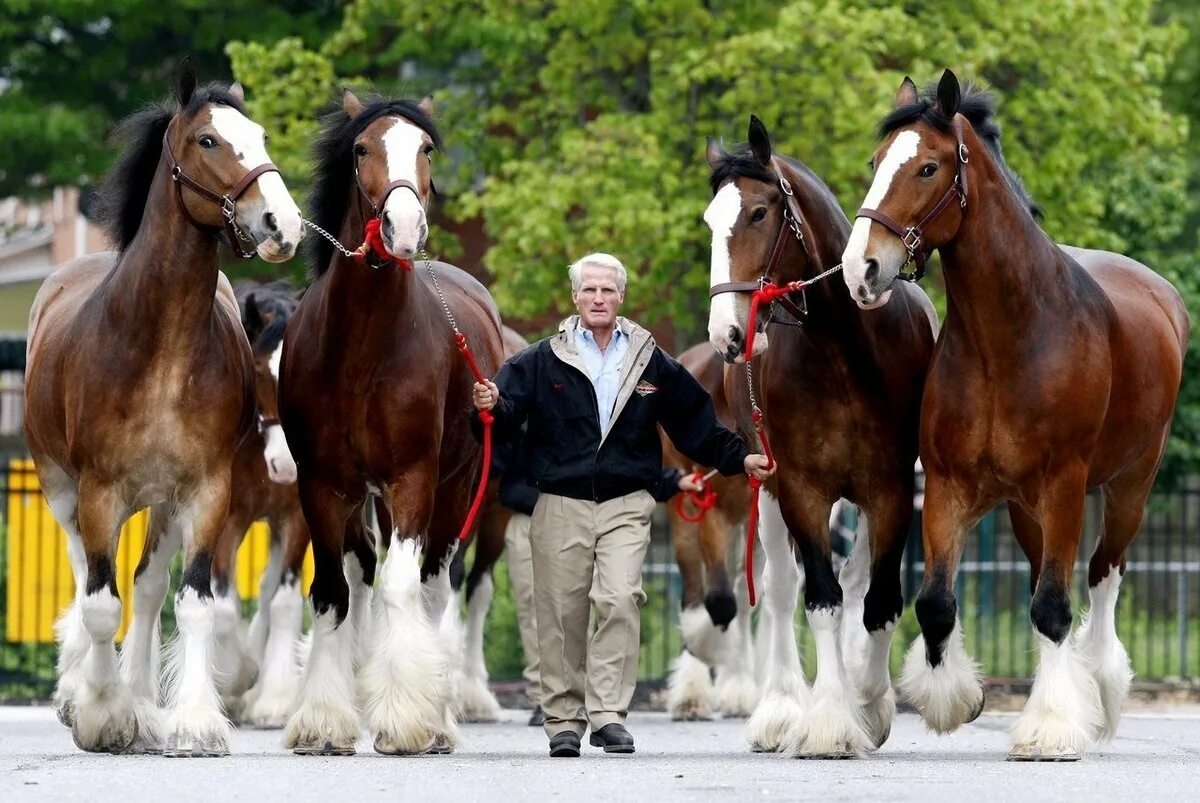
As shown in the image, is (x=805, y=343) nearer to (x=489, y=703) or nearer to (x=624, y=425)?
(x=624, y=425)

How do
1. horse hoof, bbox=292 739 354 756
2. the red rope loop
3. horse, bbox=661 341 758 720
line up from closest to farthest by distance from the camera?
horse hoof, bbox=292 739 354 756, the red rope loop, horse, bbox=661 341 758 720

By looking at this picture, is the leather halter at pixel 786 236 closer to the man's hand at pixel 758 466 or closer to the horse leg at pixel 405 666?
the man's hand at pixel 758 466

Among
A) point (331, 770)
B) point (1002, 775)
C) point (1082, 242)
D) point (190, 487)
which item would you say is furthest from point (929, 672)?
point (1082, 242)

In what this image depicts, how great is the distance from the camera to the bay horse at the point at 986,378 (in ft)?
32.5

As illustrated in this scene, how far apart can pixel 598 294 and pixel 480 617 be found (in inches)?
209

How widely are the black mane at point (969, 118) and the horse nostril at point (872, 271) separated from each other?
2.38 ft

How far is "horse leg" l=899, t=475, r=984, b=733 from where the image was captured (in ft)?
33.5

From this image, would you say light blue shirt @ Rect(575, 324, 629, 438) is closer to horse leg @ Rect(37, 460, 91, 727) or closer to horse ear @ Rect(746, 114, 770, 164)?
horse ear @ Rect(746, 114, 770, 164)

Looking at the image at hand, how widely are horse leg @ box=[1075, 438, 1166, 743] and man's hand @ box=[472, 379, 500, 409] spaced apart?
10.2 ft

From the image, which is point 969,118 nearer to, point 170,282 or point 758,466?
point 758,466

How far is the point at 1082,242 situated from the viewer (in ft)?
77.9

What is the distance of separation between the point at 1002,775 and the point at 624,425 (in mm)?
2517

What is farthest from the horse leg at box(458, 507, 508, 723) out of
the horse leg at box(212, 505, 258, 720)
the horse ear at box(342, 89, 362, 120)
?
the horse ear at box(342, 89, 362, 120)

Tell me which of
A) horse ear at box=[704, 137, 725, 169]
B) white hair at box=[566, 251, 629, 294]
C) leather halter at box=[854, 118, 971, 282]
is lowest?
white hair at box=[566, 251, 629, 294]
